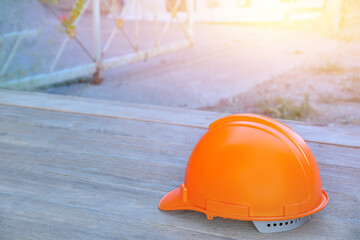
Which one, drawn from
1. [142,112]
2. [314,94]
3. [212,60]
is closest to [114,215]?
[142,112]

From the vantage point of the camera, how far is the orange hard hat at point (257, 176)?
2.95 ft

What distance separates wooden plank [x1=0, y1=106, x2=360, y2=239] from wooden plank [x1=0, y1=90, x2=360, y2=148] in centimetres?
6

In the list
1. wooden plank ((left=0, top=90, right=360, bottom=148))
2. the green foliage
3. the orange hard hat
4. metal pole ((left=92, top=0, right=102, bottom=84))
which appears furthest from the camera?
metal pole ((left=92, top=0, right=102, bottom=84))

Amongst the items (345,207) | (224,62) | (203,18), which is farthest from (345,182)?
(203,18)

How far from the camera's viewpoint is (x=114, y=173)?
1.23m

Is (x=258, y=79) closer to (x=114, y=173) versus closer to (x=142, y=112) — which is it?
(x=142, y=112)

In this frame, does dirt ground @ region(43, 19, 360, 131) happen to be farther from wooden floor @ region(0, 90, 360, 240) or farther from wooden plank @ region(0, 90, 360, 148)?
wooden floor @ region(0, 90, 360, 240)

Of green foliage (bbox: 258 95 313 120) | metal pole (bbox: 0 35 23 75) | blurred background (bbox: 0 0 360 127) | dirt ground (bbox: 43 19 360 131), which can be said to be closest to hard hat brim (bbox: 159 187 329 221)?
blurred background (bbox: 0 0 360 127)

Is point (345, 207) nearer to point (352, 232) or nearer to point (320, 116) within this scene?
point (352, 232)

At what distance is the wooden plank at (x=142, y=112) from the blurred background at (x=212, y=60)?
548 millimetres

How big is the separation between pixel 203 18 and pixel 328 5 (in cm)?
248

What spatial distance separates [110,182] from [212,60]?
399 cm

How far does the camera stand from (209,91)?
4008mm

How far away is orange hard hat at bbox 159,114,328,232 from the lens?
→ 0.90 metres
